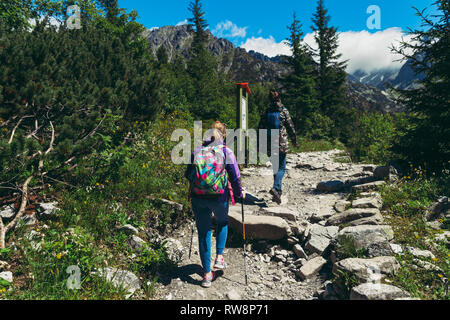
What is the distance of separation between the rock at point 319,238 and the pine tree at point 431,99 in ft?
12.8

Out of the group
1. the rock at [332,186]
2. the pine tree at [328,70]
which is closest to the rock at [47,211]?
the rock at [332,186]

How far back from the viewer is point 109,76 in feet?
23.5

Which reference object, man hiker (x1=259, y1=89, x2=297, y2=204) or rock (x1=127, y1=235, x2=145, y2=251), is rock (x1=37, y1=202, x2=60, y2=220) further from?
man hiker (x1=259, y1=89, x2=297, y2=204)

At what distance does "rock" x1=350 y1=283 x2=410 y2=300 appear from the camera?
2.69 m

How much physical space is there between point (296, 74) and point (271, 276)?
24.9m

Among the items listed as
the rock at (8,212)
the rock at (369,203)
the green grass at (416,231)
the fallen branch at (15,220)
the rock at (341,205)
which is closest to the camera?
the green grass at (416,231)

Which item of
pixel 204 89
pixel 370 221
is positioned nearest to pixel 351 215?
pixel 370 221

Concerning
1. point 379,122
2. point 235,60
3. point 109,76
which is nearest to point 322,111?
point 379,122

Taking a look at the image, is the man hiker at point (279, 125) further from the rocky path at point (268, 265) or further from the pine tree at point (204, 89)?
the pine tree at point (204, 89)

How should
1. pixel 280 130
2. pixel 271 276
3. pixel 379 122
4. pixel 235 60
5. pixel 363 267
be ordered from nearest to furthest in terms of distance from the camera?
pixel 363 267 → pixel 271 276 → pixel 280 130 → pixel 379 122 → pixel 235 60

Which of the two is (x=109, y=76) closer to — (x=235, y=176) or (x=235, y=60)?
(x=235, y=176)

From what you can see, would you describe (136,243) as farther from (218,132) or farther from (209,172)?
(218,132)

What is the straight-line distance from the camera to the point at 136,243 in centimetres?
417

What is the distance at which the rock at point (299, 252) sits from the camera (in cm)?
433
